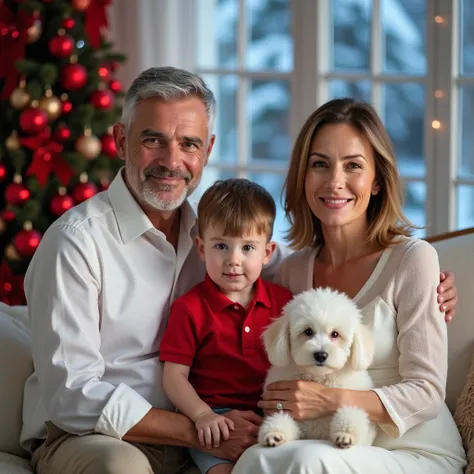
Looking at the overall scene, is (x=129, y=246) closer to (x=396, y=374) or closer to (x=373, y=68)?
(x=396, y=374)

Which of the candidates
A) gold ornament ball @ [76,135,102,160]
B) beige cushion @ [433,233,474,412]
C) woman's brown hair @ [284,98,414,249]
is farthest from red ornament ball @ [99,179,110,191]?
beige cushion @ [433,233,474,412]

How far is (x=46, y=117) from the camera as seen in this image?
404 centimetres

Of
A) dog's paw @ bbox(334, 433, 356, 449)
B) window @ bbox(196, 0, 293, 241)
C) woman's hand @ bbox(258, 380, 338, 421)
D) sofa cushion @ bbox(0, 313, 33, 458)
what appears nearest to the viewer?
dog's paw @ bbox(334, 433, 356, 449)

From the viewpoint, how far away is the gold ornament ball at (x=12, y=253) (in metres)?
4.12

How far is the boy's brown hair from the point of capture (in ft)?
8.02

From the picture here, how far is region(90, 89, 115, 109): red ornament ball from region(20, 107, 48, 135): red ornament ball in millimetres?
250

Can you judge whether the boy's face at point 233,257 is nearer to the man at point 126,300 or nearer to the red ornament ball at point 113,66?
the man at point 126,300

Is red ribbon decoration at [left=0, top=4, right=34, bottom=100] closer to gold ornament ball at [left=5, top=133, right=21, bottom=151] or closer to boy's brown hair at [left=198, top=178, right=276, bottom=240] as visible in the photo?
gold ornament ball at [left=5, top=133, right=21, bottom=151]

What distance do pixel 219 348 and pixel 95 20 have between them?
2.19 meters

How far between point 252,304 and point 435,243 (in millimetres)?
713

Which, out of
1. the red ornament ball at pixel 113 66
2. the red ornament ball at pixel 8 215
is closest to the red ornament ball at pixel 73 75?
the red ornament ball at pixel 113 66

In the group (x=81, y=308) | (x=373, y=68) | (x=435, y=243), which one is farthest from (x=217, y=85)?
(x=81, y=308)

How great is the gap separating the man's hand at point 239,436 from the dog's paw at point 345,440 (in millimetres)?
249

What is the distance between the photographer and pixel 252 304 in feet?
8.27
